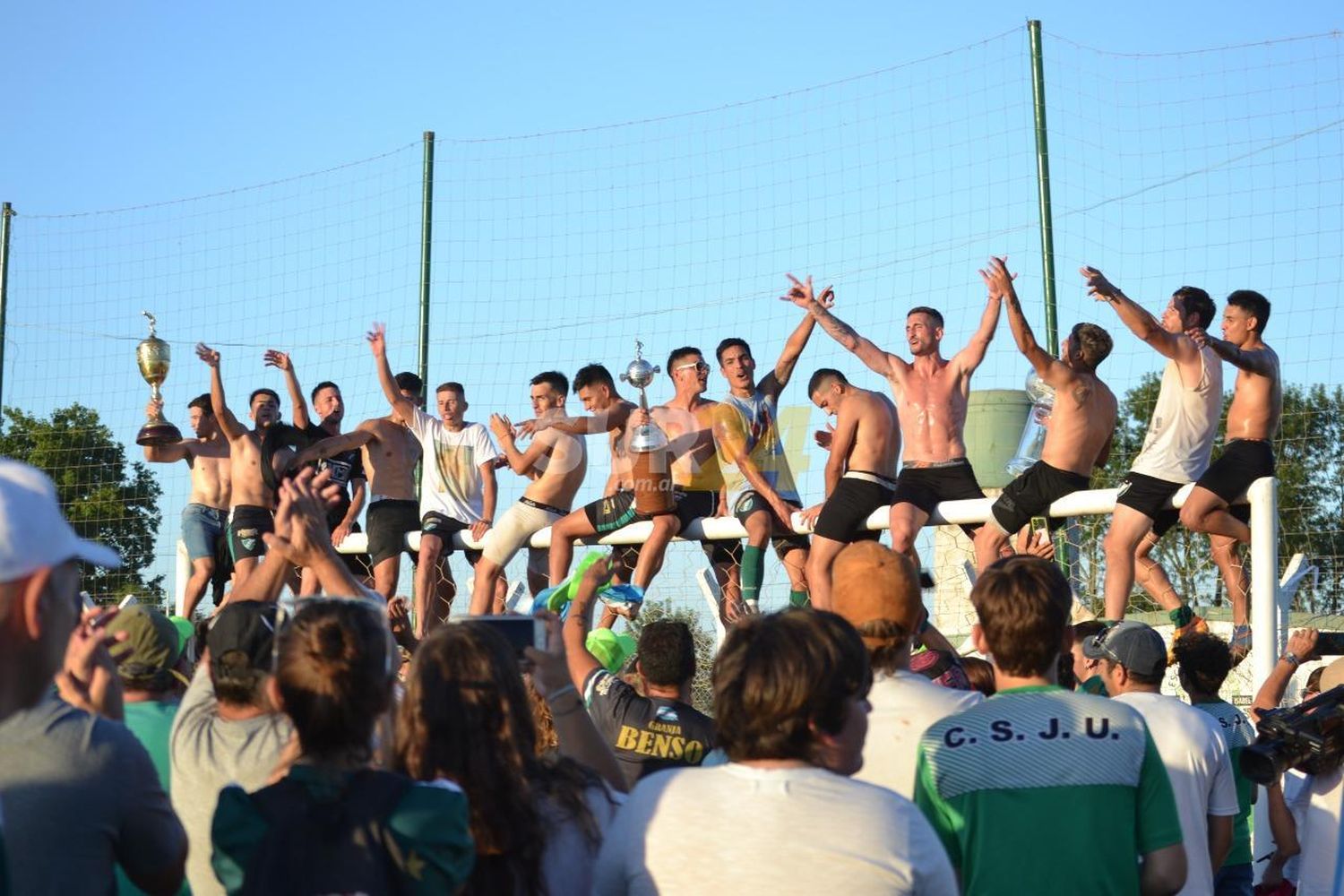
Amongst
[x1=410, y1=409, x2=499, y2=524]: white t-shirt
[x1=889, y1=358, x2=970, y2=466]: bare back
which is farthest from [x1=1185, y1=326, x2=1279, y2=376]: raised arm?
[x1=410, y1=409, x2=499, y2=524]: white t-shirt

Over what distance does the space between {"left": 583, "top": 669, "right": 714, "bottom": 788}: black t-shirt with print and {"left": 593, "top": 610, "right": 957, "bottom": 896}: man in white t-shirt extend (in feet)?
Result: 5.96

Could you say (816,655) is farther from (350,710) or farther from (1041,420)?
(1041,420)

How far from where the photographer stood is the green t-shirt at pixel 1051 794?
3035 millimetres

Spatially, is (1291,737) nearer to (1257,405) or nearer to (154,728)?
(154,728)

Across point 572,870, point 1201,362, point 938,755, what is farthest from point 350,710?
point 1201,362

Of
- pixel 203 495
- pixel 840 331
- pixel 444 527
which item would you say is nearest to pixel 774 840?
pixel 840 331

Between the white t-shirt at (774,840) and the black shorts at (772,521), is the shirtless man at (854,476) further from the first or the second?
the white t-shirt at (774,840)

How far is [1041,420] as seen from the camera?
944 cm

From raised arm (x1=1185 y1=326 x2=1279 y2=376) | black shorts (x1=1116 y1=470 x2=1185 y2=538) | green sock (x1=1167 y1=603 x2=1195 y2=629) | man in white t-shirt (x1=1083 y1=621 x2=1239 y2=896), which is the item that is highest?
raised arm (x1=1185 y1=326 x2=1279 y2=376)

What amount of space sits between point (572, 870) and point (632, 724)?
1.78 m

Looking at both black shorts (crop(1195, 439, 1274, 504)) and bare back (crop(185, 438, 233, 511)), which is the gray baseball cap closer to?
black shorts (crop(1195, 439, 1274, 504))

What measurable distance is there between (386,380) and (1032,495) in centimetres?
454

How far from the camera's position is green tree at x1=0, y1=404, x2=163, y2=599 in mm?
13844

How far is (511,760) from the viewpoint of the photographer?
102 inches
